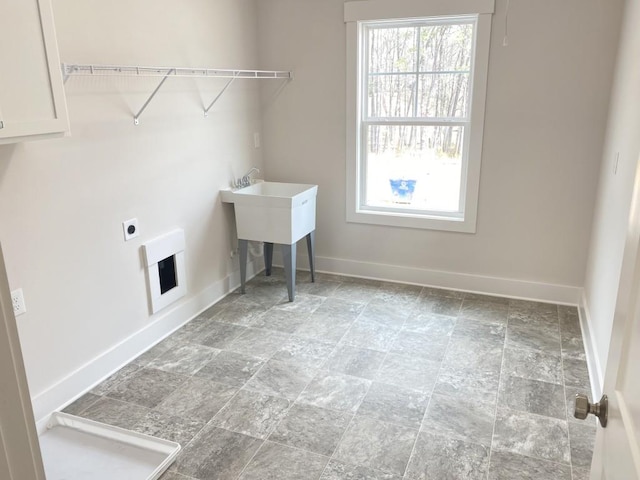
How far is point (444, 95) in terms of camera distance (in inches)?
142

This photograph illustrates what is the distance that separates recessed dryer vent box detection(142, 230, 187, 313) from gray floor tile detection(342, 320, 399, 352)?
1.14 meters

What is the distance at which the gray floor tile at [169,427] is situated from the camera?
7.33ft

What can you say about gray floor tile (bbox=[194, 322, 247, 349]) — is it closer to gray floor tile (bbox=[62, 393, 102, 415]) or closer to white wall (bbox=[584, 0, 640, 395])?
gray floor tile (bbox=[62, 393, 102, 415])

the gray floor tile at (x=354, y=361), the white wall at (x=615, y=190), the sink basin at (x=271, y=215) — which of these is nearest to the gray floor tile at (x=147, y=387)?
the gray floor tile at (x=354, y=361)

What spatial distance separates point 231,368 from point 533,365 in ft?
5.53

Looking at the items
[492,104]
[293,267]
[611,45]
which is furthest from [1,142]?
[611,45]

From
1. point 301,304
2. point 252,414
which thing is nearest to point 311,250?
point 301,304

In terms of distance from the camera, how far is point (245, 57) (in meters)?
3.78

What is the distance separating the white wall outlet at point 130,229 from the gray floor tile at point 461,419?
72.3 inches

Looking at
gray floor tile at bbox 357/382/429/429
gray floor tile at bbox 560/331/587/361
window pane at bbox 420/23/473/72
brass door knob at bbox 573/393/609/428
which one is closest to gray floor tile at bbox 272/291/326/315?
gray floor tile at bbox 357/382/429/429

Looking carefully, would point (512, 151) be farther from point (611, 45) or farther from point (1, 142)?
point (1, 142)

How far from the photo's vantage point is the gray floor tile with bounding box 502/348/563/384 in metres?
2.65

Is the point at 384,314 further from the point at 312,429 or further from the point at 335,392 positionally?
the point at 312,429

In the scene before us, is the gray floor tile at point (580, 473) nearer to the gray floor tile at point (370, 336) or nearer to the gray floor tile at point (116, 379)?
the gray floor tile at point (370, 336)
